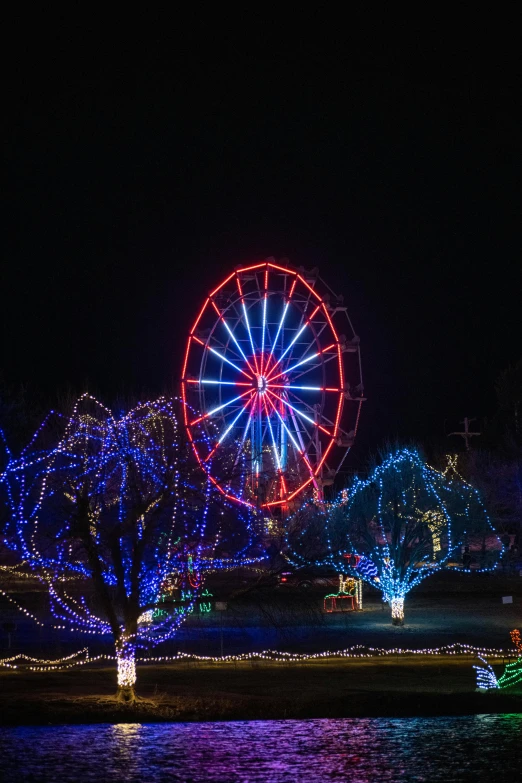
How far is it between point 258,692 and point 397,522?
20752 millimetres

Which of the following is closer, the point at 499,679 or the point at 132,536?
the point at 132,536

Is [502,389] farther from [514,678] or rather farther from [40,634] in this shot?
[514,678]

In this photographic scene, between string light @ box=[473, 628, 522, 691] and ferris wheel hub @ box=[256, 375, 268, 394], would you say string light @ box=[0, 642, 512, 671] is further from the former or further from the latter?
ferris wheel hub @ box=[256, 375, 268, 394]

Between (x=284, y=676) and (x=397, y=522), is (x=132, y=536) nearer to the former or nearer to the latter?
(x=284, y=676)

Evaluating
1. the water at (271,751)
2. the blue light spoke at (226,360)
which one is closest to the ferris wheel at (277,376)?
the blue light spoke at (226,360)

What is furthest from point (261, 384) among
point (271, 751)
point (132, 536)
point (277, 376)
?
point (271, 751)

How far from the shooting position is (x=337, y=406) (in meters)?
43.3

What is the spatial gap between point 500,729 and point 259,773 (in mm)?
4505

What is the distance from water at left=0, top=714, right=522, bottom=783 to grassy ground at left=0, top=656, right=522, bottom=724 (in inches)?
39.8

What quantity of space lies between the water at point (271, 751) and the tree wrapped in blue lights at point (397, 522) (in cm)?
1934

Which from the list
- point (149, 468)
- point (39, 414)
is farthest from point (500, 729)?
point (39, 414)

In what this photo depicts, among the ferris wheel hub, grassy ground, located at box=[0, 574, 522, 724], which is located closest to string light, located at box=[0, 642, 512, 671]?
grassy ground, located at box=[0, 574, 522, 724]

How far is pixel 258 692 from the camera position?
68.1ft

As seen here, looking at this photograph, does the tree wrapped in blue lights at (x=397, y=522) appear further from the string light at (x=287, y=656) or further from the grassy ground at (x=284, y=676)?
the string light at (x=287, y=656)
